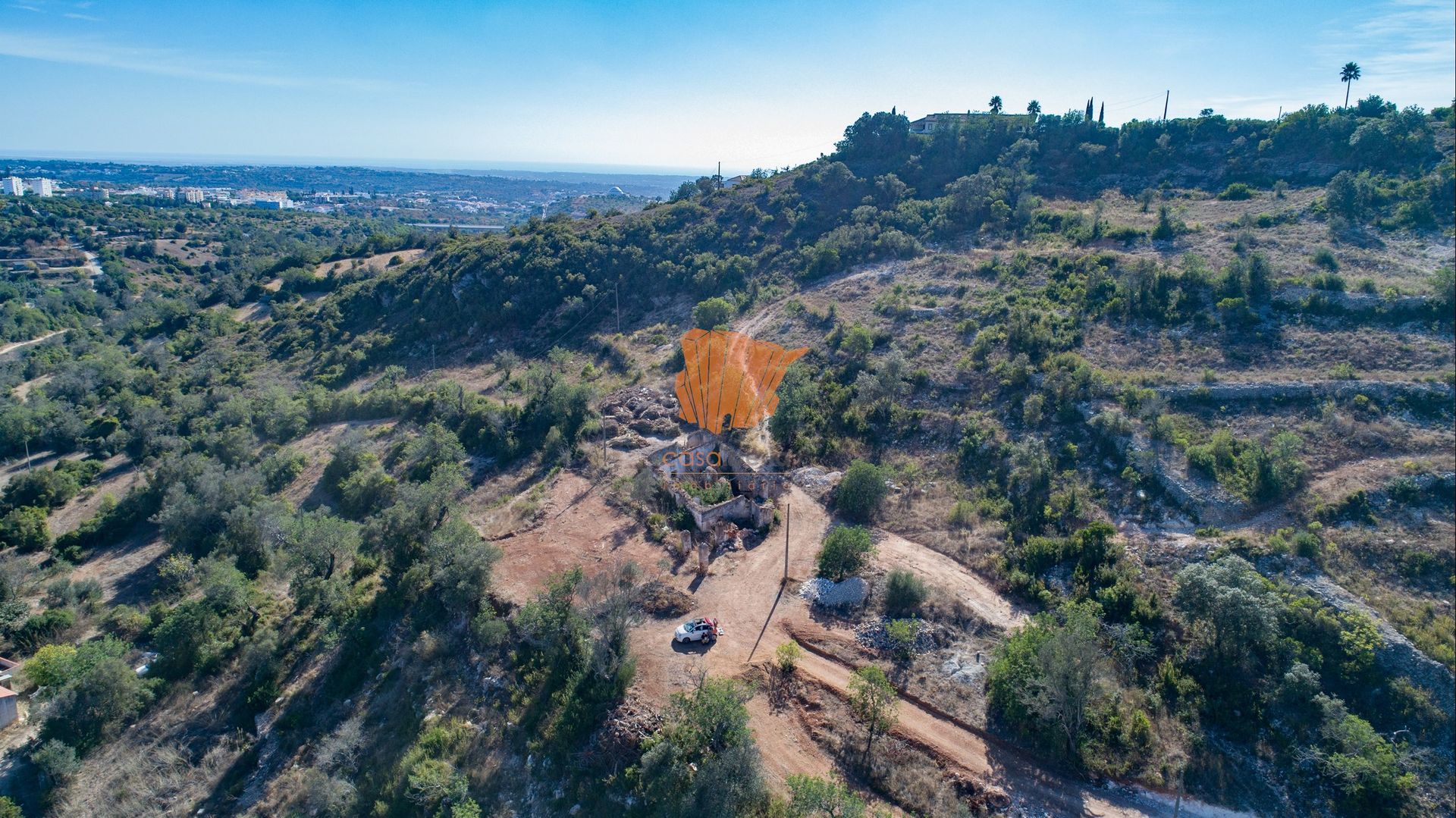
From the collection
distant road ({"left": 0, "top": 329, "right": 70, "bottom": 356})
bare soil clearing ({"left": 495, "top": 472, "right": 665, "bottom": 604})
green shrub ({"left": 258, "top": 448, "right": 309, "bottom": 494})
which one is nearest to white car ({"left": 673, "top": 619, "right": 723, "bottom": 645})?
bare soil clearing ({"left": 495, "top": 472, "right": 665, "bottom": 604})

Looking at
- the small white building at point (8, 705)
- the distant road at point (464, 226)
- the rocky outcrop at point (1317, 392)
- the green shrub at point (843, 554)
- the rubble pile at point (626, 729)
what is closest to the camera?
the rubble pile at point (626, 729)

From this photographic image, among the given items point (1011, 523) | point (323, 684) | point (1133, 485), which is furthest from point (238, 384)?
point (1133, 485)

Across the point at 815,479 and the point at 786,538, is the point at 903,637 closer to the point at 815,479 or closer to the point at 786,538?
the point at 786,538

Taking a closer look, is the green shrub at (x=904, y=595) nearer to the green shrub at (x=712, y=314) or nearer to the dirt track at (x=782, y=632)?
the dirt track at (x=782, y=632)

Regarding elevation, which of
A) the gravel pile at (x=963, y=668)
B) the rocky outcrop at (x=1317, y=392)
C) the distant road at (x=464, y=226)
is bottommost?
the gravel pile at (x=963, y=668)

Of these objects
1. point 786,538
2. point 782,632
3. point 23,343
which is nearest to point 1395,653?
point 782,632

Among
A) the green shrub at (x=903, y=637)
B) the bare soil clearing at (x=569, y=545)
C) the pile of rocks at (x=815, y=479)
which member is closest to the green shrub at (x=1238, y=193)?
the pile of rocks at (x=815, y=479)

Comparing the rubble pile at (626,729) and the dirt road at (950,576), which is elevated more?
the dirt road at (950,576)
